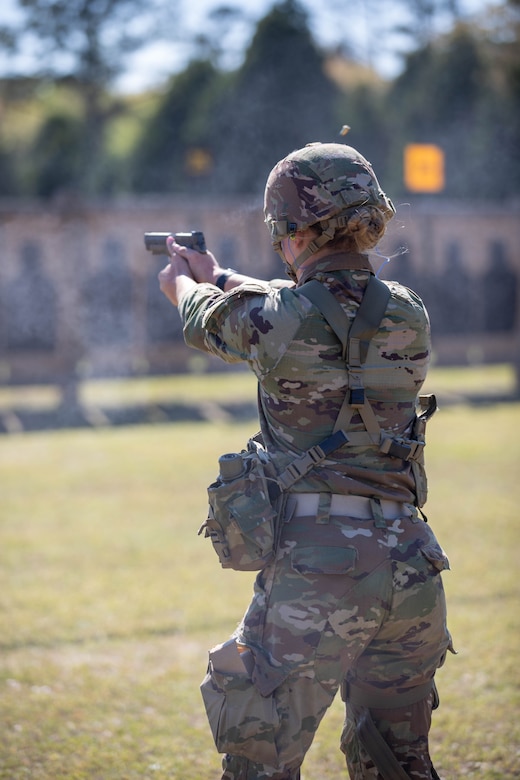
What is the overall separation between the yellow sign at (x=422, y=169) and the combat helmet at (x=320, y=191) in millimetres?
17272

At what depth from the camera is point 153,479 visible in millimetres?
8047

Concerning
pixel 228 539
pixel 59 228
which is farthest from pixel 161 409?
pixel 228 539

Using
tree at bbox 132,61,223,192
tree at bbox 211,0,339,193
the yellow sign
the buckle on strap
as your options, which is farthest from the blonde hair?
tree at bbox 132,61,223,192

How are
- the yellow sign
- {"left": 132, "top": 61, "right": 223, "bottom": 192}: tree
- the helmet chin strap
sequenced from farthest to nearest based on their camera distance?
{"left": 132, "top": 61, "right": 223, "bottom": 192}: tree → the yellow sign → the helmet chin strap

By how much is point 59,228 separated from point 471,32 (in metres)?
15.8

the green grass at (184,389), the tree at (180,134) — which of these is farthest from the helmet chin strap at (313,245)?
the tree at (180,134)

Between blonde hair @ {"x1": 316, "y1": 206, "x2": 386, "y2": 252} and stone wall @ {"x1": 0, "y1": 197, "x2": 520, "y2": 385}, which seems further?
stone wall @ {"x1": 0, "y1": 197, "x2": 520, "y2": 385}

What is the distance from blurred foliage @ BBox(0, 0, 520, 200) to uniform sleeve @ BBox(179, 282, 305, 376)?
60.7ft

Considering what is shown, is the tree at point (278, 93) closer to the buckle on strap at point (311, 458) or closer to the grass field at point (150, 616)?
the grass field at point (150, 616)

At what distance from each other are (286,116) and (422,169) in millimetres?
3310

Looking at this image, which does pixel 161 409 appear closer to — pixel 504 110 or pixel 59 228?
pixel 59 228

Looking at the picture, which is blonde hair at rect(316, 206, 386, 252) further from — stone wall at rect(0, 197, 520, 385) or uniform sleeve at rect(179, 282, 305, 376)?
stone wall at rect(0, 197, 520, 385)

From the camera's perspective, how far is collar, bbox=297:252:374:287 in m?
2.23

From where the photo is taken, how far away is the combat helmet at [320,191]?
2195mm
